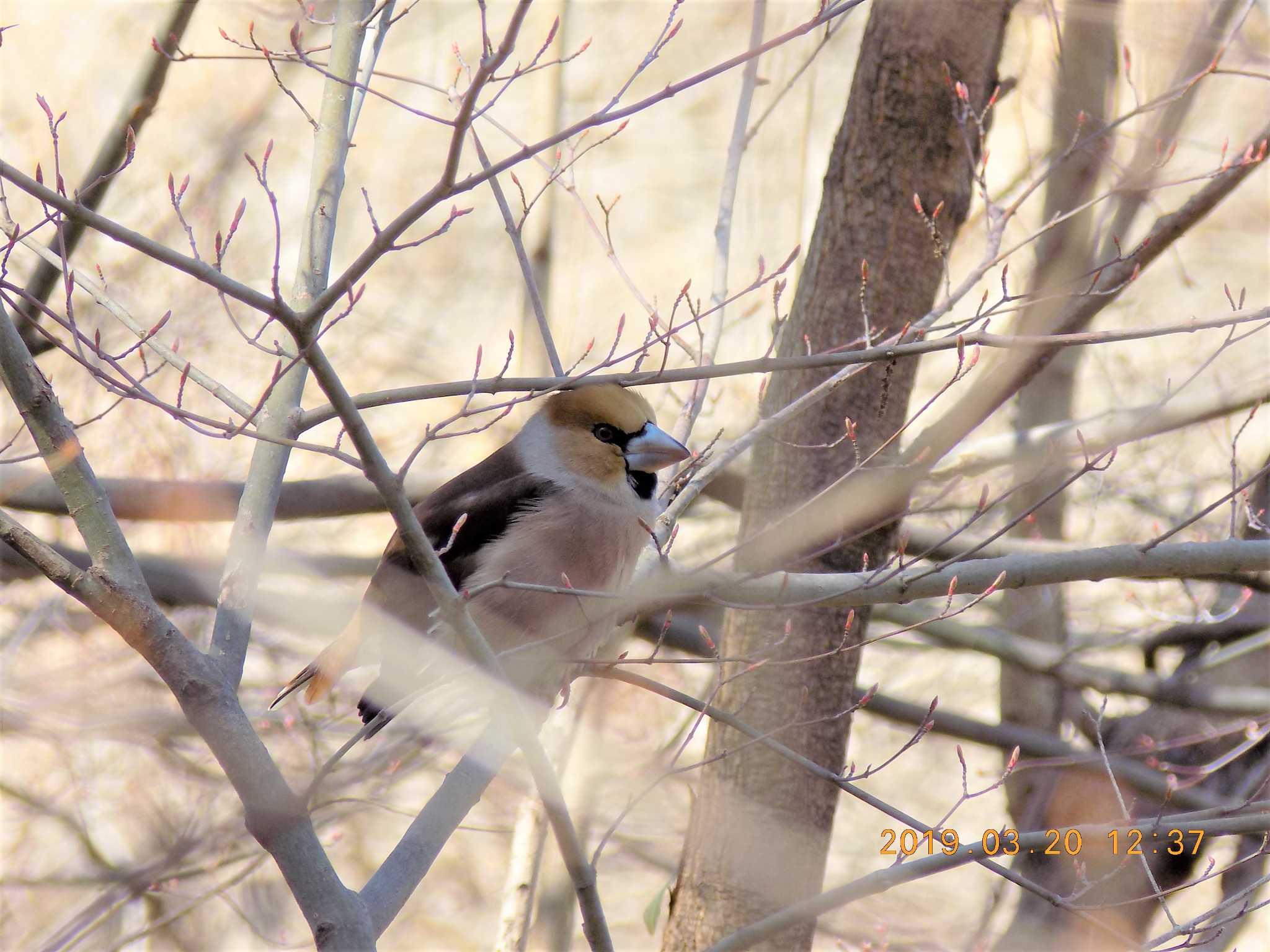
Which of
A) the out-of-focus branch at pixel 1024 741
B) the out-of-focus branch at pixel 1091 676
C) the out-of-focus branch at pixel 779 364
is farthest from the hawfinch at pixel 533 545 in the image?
the out-of-focus branch at pixel 1091 676

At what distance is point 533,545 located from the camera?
431 centimetres

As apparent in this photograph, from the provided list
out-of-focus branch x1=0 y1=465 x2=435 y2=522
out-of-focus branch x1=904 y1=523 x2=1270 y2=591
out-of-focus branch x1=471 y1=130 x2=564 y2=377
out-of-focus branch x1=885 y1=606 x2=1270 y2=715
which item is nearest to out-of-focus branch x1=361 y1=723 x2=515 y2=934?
out-of-focus branch x1=471 y1=130 x2=564 y2=377

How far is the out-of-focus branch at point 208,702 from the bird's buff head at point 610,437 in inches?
73.6

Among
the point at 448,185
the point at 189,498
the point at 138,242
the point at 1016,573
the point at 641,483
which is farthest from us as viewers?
the point at 189,498

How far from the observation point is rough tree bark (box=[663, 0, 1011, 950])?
4.72 meters

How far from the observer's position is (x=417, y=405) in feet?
33.4

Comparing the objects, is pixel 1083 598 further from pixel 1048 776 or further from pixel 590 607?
pixel 590 607

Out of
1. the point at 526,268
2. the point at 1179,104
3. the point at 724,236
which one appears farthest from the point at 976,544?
the point at 526,268

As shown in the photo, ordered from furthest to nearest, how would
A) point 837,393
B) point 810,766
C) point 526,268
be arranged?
point 837,393 < point 526,268 < point 810,766

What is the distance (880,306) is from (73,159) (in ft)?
22.0

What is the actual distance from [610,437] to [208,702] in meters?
2.05

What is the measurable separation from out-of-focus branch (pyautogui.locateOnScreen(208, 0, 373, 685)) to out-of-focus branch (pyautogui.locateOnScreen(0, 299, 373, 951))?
30 centimetres
